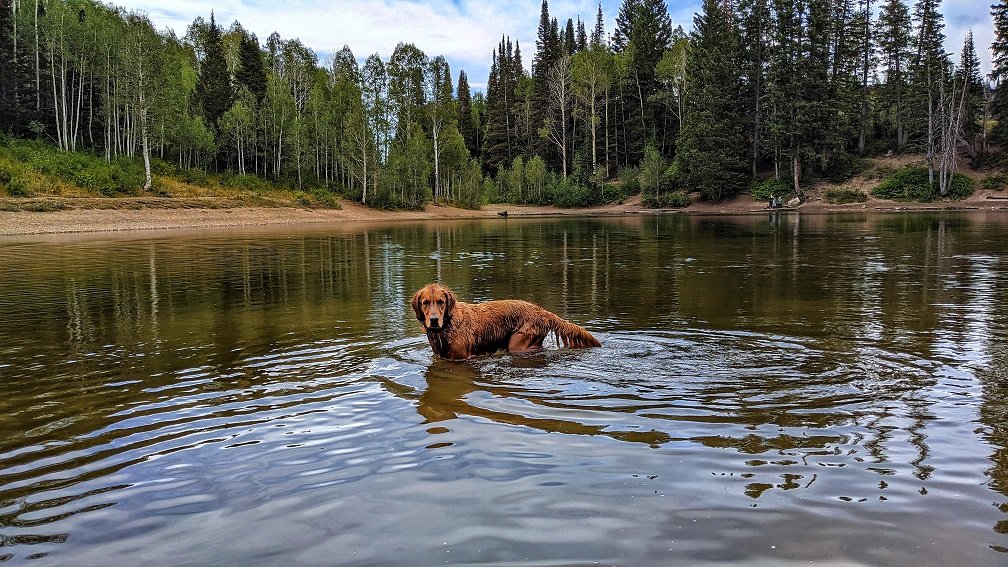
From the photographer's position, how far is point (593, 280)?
1827cm

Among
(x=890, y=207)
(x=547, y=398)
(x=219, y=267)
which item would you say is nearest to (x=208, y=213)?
(x=219, y=267)

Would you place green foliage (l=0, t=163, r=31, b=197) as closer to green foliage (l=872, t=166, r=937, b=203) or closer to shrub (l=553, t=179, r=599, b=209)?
shrub (l=553, t=179, r=599, b=209)

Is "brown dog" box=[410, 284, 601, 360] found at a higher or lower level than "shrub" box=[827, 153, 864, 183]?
lower

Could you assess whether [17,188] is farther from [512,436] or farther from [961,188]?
[961,188]

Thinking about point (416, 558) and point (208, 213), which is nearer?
point (416, 558)

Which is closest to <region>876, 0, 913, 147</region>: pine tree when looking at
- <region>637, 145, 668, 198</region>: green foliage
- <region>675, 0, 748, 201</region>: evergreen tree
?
<region>675, 0, 748, 201</region>: evergreen tree

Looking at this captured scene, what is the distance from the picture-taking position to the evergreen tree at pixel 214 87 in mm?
80625

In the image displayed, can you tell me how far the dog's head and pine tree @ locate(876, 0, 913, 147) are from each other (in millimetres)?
85285

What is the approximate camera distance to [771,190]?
7350 centimetres

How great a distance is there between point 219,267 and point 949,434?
846 inches

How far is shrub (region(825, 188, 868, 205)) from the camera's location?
68.6 meters

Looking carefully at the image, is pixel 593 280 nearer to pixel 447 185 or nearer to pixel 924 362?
pixel 924 362

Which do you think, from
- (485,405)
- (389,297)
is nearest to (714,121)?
(389,297)

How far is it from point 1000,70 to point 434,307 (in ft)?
294
